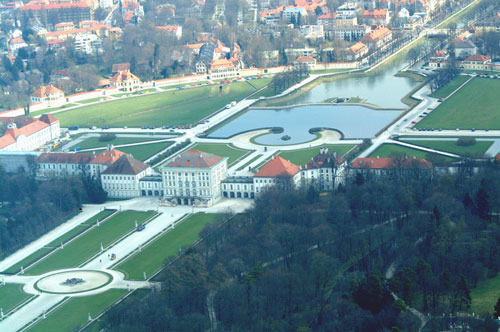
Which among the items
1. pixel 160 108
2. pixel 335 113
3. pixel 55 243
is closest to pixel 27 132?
pixel 160 108

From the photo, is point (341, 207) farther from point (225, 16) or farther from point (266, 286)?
point (225, 16)

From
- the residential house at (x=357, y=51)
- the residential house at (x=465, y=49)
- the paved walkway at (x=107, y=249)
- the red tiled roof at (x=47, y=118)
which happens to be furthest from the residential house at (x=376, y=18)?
the paved walkway at (x=107, y=249)

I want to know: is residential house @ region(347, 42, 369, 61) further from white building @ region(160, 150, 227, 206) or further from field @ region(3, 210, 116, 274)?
field @ region(3, 210, 116, 274)

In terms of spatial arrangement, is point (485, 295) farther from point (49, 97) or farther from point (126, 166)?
point (49, 97)

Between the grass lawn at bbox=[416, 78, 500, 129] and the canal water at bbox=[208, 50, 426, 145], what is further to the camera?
the canal water at bbox=[208, 50, 426, 145]

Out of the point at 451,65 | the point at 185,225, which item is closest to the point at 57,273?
the point at 185,225

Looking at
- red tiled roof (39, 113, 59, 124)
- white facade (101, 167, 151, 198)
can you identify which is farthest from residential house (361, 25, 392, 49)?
white facade (101, 167, 151, 198)
